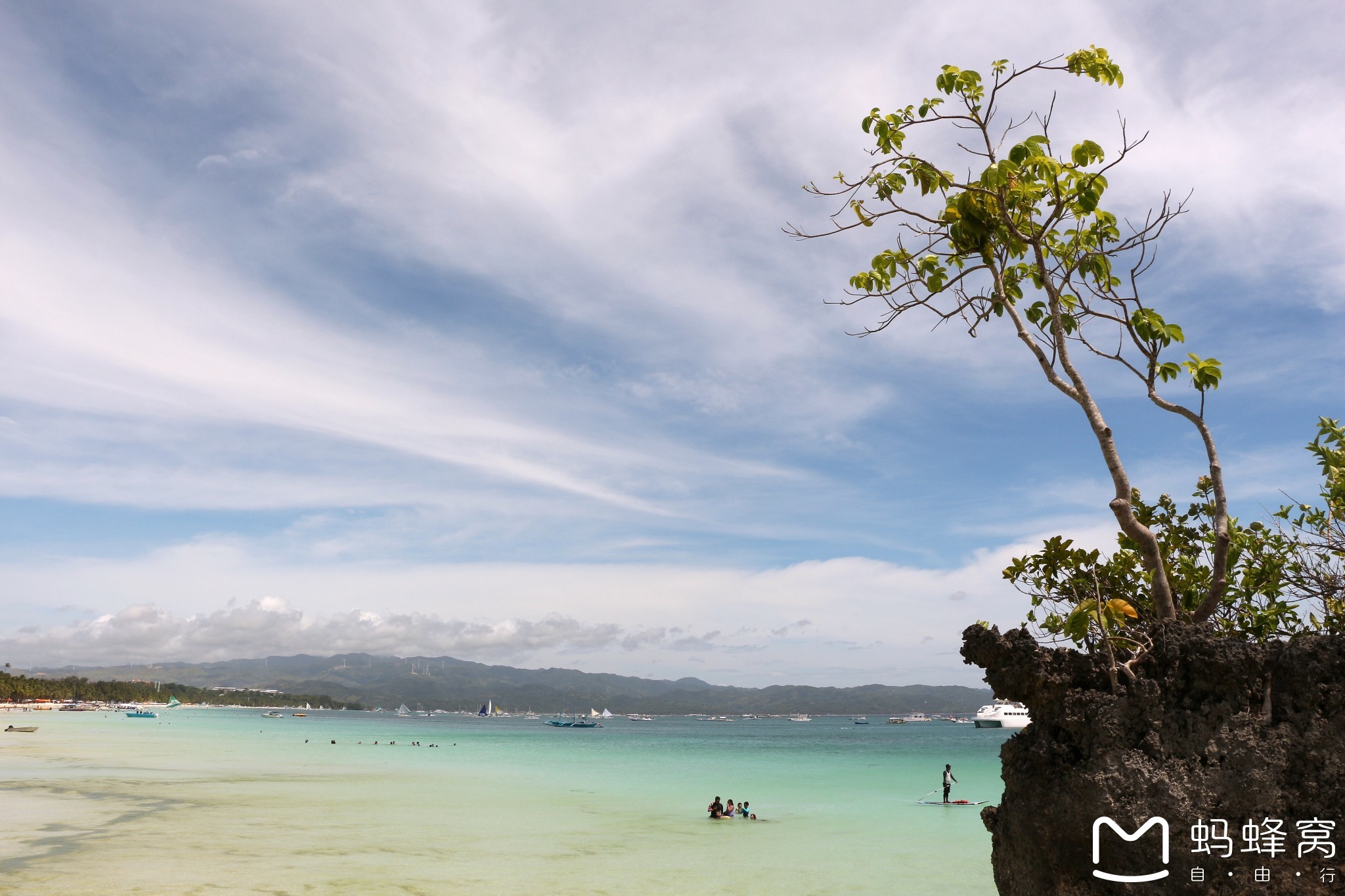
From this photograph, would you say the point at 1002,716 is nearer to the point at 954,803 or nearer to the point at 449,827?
the point at 954,803

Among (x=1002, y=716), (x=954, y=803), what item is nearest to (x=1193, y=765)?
(x=954, y=803)

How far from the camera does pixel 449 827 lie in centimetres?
2056

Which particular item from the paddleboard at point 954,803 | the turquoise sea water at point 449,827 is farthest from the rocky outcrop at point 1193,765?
the paddleboard at point 954,803

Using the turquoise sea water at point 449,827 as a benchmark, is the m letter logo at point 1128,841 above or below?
above

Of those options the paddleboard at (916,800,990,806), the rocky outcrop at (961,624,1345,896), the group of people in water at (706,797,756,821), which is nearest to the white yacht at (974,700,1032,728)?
the paddleboard at (916,800,990,806)

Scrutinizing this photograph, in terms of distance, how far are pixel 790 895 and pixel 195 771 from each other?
2812cm

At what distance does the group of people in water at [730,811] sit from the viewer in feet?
78.3

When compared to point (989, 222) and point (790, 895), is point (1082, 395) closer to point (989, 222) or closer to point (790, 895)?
point (989, 222)

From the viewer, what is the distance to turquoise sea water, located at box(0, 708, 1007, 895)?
13.8 m

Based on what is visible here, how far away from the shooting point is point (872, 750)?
7444 centimetres

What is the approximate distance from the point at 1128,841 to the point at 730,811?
2197cm

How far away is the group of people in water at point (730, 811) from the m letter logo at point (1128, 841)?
68.7 feet

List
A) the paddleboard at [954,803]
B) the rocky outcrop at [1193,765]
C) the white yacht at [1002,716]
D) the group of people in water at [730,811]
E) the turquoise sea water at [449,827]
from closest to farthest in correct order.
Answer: the rocky outcrop at [1193,765] → the turquoise sea water at [449,827] → the group of people in water at [730,811] → the paddleboard at [954,803] → the white yacht at [1002,716]

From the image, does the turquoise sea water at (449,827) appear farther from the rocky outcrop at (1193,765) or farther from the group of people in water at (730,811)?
the rocky outcrop at (1193,765)
